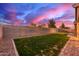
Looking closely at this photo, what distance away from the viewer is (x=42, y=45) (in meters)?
1.80

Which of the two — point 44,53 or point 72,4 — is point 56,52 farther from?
point 72,4

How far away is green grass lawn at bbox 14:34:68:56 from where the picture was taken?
5.84ft

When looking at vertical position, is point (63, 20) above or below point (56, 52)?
above

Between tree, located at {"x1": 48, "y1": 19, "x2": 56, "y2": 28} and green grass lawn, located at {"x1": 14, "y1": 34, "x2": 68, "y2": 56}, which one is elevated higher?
tree, located at {"x1": 48, "y1": 19, "x2": 56, "y2": 28}

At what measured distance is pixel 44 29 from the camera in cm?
182

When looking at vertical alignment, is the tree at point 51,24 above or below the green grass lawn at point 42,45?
above

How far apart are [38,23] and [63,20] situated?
0.27 m

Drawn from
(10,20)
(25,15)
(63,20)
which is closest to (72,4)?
(63,20)

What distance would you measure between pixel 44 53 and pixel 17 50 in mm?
291

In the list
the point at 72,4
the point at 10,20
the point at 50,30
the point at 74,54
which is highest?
the point at 72,4

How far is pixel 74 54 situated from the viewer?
1.77 meters

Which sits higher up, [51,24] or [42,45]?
[51,24]

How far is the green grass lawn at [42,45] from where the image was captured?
1.78 metres

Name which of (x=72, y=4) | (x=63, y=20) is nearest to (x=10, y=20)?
(x=63, y=20)
